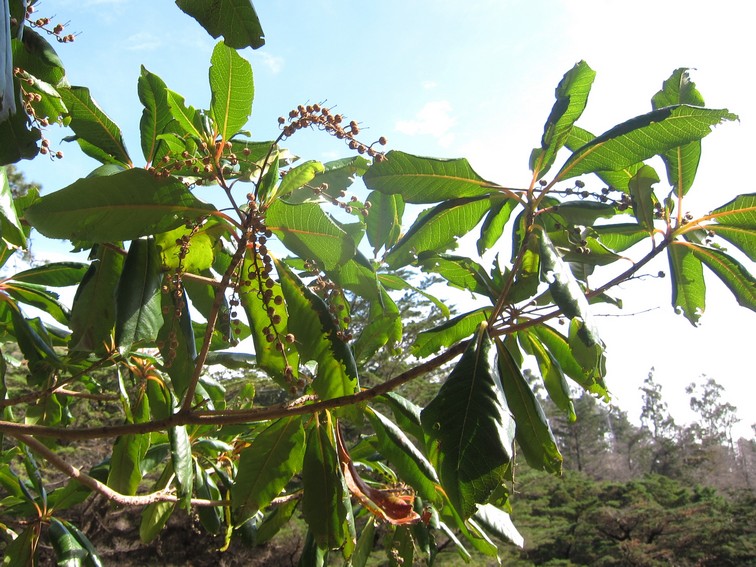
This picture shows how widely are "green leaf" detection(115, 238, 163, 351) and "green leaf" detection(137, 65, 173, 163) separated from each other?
413 mm

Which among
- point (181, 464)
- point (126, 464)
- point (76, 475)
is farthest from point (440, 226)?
point (126, 464)

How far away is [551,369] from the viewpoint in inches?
75.6

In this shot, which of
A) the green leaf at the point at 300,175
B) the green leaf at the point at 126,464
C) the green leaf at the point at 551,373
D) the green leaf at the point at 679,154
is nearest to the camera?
the green leaf at the point at 300,175

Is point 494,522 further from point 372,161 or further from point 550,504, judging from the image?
point 550,504

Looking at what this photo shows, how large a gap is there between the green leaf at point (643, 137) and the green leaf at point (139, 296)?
1113 mm

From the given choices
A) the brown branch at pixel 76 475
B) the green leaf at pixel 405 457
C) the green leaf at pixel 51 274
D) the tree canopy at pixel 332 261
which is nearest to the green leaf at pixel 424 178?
the tree canopy at pixel 332 261

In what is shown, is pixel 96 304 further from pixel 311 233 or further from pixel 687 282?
pixel 687 282

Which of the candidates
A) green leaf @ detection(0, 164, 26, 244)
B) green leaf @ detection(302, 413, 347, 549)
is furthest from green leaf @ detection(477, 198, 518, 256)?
green leaf @ detection(0, 164, 26, 244)

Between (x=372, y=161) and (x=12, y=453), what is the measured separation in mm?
2725

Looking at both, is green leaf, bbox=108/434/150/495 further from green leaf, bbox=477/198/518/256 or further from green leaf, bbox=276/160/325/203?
green leaf, bbox=477/198/518/256

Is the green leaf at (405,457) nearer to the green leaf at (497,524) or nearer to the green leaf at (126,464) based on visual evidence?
the green leaf at (497,524)

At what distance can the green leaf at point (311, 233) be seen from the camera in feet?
4.63

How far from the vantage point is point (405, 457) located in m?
1.85

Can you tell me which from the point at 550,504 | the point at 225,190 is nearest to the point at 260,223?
the point at 225,190
